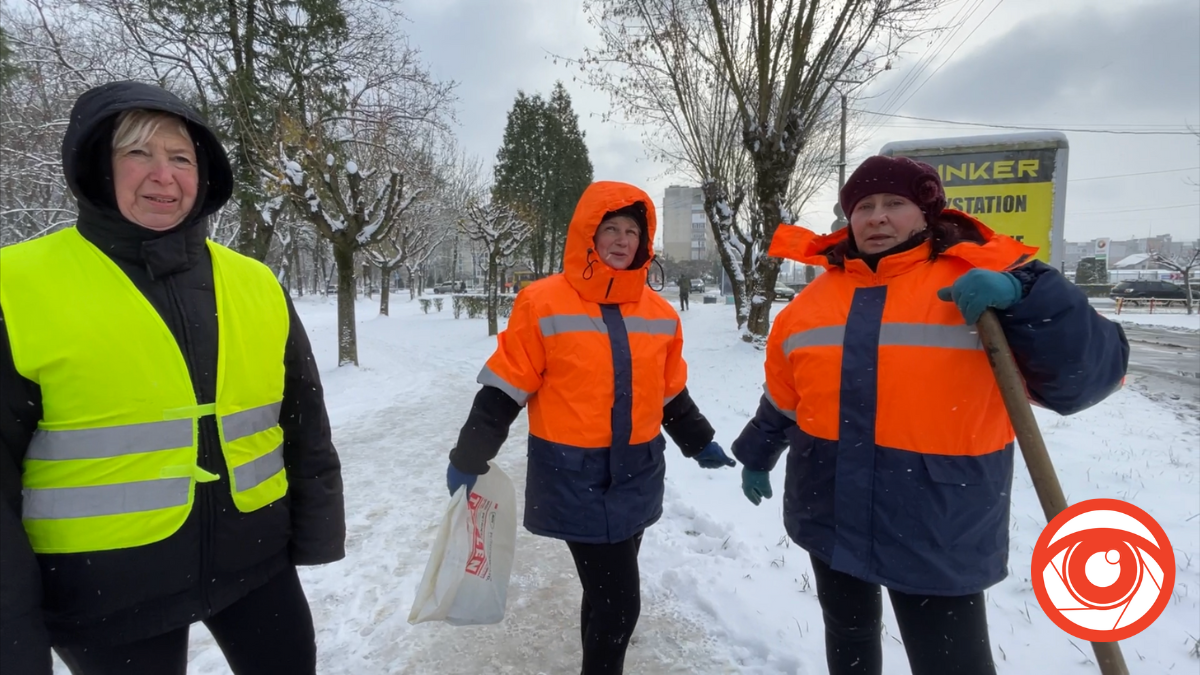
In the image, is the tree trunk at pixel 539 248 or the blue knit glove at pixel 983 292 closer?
the blue knit glove at pixel 983 292

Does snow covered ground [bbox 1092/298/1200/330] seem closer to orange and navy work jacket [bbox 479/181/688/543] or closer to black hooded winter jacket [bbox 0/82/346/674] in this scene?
orange and navy work jacket [bbox 479/181/688/543]

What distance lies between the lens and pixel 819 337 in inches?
69.5

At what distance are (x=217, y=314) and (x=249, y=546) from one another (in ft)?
1.98

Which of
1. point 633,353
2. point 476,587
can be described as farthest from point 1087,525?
point 476,587

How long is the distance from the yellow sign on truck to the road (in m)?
1.40

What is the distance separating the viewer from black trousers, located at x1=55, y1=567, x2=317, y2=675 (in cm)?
134

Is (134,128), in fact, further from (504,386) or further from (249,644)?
(249,644)

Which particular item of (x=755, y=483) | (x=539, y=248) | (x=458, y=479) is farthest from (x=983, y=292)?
(x=539, y=248)

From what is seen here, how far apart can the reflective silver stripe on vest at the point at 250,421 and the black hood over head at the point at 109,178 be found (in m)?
0.39

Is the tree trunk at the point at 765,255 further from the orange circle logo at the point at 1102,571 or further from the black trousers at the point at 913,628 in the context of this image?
the orange circle logo at the point at 1102,571

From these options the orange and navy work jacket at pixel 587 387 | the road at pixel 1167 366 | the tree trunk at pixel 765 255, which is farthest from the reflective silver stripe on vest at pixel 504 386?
the tree trunk at pixel 765 255

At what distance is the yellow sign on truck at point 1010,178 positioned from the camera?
5.29 meters

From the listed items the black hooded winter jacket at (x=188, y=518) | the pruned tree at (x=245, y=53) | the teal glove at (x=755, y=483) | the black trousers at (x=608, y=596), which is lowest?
the black trousers at (x=608, y=596)

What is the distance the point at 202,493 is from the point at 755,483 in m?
1.79
